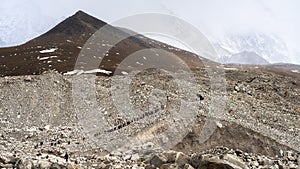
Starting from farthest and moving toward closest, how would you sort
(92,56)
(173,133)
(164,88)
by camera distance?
(92,56) → (164,88) → (173,133)

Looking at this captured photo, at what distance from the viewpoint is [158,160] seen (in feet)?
46.5

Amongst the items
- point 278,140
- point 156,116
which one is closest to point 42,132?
point 156,116

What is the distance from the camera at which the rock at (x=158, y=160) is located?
1406 cm

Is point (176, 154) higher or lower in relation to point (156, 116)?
higher

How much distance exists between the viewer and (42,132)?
2183 cm

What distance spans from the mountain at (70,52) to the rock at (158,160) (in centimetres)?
4210

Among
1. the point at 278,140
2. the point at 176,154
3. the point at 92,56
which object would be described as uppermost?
the point at 176,154

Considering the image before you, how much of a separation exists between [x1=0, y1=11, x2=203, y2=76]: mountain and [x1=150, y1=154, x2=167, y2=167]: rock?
138 ft

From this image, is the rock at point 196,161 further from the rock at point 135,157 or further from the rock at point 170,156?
the rock at point 135,157

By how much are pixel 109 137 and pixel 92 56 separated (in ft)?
182

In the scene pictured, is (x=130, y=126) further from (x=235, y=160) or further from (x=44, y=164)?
(x=235, y=160)

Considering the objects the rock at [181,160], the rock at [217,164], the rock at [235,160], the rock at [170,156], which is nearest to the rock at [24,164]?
the rock at [170,156]

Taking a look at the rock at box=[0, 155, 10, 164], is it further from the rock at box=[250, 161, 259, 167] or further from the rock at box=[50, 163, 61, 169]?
the rock at box=[250, 161, 259, 167]

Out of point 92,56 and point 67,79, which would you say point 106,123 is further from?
point 92,56
